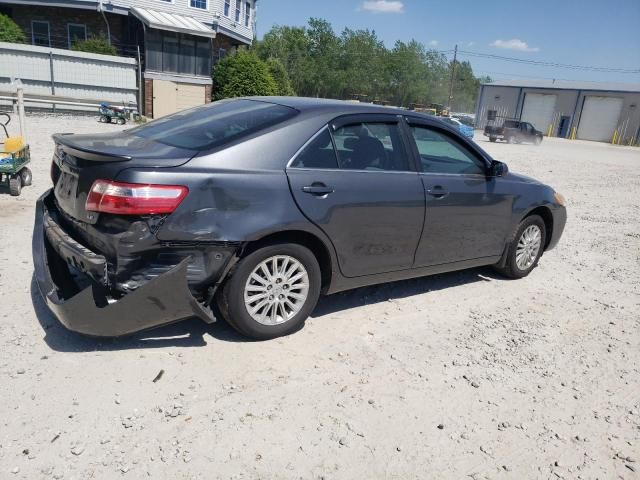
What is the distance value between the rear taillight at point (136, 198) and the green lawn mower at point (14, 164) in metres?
4.63

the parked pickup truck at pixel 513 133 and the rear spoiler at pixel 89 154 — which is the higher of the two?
the rear spoiler at pixel 89 154

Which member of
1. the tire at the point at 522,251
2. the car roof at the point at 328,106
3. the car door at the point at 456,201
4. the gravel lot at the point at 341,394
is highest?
the car roof at the point at 328,106

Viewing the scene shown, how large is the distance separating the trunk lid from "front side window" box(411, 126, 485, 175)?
2.01 meters

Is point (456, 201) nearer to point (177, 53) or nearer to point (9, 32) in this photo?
point (177, 53)

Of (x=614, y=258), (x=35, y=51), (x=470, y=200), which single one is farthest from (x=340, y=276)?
(x=35, y=51)

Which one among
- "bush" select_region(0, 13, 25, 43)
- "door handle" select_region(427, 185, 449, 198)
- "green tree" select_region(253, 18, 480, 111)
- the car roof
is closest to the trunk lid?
the car roof

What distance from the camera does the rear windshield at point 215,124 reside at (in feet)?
11.4

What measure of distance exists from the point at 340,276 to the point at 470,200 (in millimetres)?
1490

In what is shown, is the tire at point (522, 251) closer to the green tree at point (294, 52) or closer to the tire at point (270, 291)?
the tire at point (270, 291)

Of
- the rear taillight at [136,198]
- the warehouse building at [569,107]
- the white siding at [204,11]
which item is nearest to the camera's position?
the rear taillight at [136,198]

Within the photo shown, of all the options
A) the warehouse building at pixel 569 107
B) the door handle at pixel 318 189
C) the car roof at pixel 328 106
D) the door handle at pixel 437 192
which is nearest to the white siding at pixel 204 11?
the car roof at pixel 328 106

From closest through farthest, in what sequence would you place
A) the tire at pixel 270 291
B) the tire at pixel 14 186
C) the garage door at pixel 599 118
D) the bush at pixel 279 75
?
the tire at pixel 270 291 → the tire at pixel 14 186 → the bush at pixel 279 75 → the garage door at pixel 599 118

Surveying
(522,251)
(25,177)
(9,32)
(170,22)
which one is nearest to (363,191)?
(522,251)

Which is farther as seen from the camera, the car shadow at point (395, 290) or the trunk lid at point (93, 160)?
the car shadow at point (395, 290)
